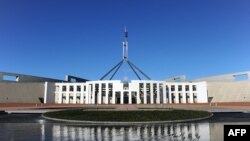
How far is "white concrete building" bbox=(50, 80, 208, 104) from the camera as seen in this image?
7656 centimetres

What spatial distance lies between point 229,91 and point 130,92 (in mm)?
29681

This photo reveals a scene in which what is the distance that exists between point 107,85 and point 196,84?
2681 centimetres

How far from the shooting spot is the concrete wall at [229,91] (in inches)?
3120

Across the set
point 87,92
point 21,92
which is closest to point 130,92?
point 87,92

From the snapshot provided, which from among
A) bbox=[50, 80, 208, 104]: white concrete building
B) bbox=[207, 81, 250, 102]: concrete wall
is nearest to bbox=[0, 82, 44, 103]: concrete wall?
bbox=[50, 80, 208, 104]: white concrete building

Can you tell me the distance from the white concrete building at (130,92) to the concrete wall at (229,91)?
4420 millimetres

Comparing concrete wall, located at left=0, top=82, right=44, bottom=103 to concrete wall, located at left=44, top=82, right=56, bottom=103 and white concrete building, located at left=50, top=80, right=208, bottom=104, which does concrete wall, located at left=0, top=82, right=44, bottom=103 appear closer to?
concrete wall, located at left=44, top=82, right=56, bottom=103

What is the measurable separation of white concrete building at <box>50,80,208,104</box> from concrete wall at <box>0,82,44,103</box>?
3.89 metres

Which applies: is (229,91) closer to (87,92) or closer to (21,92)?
(87,92)

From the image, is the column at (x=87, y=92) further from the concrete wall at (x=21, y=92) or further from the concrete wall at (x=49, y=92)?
Result: the concrete wall at (x=21, y=92)

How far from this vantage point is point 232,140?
8.84 meters

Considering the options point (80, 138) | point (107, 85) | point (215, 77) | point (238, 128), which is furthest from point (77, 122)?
point (215, 77)

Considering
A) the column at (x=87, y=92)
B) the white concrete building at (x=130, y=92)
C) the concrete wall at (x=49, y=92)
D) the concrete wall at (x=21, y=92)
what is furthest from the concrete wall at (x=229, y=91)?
the concrete wall at (x=21, y=92)

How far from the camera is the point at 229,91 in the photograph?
264ft
